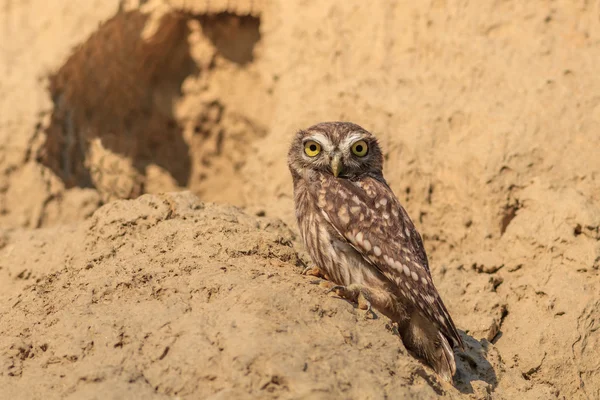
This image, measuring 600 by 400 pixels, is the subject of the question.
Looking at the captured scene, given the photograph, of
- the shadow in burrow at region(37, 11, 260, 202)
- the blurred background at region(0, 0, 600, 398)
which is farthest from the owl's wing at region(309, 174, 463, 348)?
the shadow in burrow at region(37, 11, 260, 202)

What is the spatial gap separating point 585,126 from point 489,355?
230 cm

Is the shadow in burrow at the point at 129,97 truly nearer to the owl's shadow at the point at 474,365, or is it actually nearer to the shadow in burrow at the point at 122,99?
the shadow in burrow at the point at 122,99

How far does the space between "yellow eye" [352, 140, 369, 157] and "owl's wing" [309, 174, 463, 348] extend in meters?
0.18

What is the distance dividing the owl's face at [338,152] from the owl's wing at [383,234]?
0.30 ft

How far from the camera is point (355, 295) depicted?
4.45 m

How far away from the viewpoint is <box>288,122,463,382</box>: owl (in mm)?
4500

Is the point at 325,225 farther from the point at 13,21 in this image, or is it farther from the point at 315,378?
the point at 13,21

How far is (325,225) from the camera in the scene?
4816 mm

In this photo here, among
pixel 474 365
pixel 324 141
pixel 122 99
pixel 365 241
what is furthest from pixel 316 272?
pixel 122 99

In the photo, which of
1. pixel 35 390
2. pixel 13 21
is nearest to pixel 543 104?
pixel 35 390

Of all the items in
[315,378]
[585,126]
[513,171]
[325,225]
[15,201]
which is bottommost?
[15,201]

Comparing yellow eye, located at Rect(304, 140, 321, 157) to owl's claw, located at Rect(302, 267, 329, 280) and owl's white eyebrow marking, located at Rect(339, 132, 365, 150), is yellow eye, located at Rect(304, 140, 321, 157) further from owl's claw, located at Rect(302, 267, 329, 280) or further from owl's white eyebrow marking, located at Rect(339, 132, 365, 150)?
owl's claw, located at Rect(302, 267, 329, 280)

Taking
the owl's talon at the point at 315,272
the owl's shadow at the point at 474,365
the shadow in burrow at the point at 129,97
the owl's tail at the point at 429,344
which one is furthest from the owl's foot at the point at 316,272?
the shadow in burrow at the point at 129,97

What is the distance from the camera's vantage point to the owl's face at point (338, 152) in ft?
16.9
